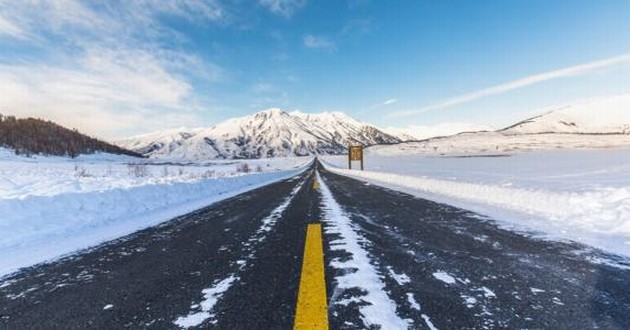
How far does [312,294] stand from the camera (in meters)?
2.91

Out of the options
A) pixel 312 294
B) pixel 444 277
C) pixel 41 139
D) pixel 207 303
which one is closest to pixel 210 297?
pixel 207 303

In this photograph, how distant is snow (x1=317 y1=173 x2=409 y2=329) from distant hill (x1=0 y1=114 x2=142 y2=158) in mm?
50258

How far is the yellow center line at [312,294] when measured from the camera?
7.82 feet

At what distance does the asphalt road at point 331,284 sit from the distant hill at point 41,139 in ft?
162

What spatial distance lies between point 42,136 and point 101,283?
60438mm

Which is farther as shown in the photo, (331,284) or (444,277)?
(444,277)

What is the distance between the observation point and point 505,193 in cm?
1027

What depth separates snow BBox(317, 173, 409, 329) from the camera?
2432 millimetres

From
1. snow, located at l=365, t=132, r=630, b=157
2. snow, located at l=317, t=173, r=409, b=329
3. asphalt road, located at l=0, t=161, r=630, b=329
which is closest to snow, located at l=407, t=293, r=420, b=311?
asphalt road, located at l=0, t=161, r=630, b=329

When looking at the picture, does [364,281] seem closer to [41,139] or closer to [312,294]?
[312,294]

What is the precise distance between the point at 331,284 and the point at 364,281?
299 millimetres

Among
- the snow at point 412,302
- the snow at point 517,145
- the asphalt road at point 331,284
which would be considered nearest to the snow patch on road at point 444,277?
the asphalt road at point 331,284

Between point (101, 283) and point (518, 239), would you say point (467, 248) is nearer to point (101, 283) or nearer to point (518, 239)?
point (518, 239)

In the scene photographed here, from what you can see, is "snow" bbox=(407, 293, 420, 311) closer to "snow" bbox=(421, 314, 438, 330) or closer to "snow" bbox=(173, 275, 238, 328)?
"snow" bbox=(421, 314, 438, 330)
